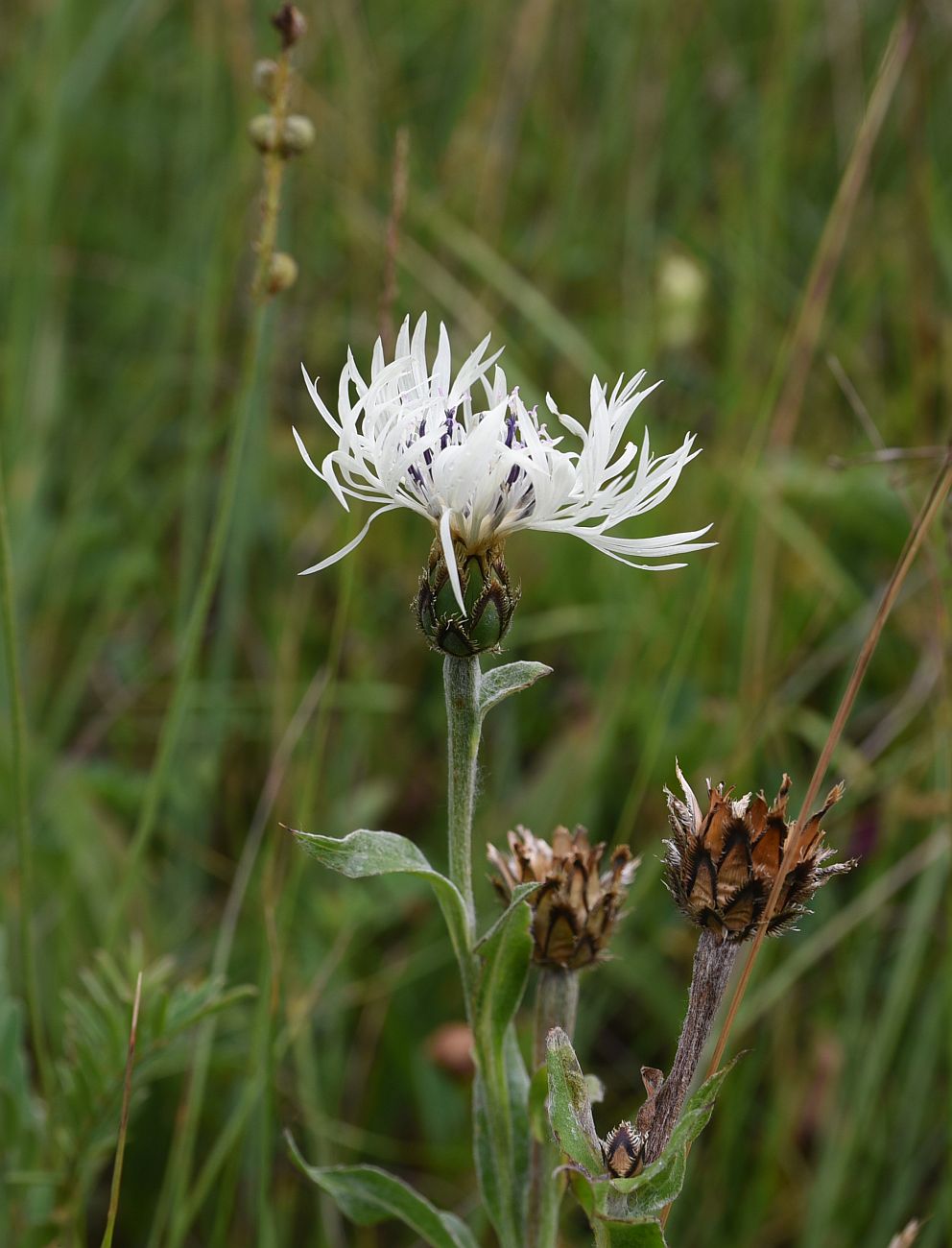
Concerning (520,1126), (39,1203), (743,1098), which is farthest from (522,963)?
(743,1098)

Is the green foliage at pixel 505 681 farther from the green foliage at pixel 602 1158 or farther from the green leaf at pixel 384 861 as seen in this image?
the green foliage at pixel 602 1158

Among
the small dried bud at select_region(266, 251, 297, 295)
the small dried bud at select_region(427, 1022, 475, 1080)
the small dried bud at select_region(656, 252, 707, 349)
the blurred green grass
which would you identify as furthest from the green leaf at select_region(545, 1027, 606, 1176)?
the small dried bud at select_region(656, 252, 707, 349)

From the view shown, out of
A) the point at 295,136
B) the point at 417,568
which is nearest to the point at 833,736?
the point at 295,136

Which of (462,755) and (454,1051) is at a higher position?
(462,755)

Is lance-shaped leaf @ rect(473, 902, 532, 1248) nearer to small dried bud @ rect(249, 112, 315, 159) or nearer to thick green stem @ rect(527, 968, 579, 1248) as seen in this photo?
thick green stem @ rect(527, 968, 579, 1248)

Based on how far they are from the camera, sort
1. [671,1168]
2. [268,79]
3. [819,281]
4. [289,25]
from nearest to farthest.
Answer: [671,1168]
[289,25]
[268,79]
[819,281]

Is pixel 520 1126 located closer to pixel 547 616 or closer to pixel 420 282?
pixel 547 616

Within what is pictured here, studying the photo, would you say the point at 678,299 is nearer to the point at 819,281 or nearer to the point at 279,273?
the point at 819,281
